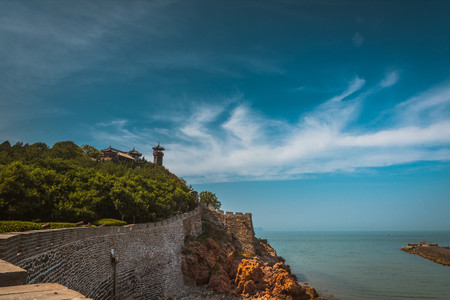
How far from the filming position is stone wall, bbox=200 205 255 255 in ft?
134

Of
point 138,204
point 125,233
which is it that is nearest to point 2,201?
point 125,233

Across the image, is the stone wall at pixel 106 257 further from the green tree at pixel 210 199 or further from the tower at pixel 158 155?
the tower at pixel 158 155

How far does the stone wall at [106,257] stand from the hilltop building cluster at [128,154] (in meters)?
44.0

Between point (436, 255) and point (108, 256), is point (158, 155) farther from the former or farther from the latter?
point (436, 255)

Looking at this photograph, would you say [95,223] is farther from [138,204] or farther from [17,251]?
[17,251]

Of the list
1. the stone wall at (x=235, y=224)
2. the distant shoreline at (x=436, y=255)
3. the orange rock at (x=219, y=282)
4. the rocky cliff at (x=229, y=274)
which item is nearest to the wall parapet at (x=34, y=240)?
the rocky cliff at (x=229, y=274)

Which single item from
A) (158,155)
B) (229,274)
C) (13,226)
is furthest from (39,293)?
(158,155)

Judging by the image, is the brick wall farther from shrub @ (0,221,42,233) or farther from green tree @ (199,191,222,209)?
green tree @ (199,191,222,209)

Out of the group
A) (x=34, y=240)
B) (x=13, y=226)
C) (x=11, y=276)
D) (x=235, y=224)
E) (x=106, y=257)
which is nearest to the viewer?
(x=11, y=276)

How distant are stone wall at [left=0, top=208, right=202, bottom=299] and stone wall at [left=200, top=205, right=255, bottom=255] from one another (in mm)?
6930

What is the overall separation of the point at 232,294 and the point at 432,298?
21809mm

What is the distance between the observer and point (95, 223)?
80.8 ft

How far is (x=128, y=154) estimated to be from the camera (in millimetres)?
85938

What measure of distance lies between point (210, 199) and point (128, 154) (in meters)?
29.9
